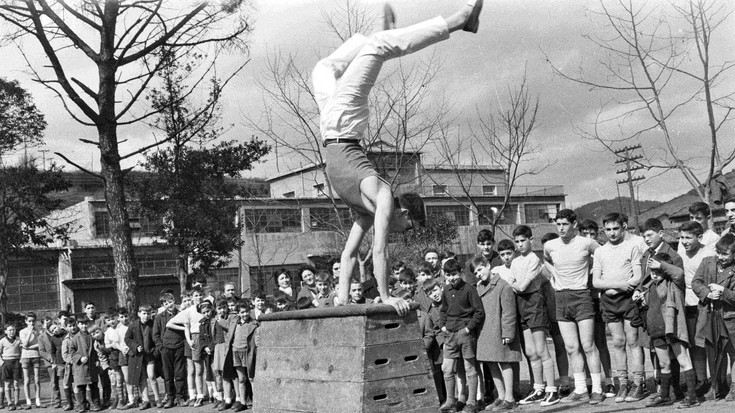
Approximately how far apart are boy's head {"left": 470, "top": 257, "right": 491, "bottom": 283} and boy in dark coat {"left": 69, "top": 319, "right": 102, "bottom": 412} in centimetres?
747

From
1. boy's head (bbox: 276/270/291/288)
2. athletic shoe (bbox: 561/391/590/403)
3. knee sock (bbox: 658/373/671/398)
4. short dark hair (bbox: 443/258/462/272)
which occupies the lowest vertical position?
athletic shoe (bbox: 561/391/590/403)

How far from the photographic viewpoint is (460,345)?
942 cm

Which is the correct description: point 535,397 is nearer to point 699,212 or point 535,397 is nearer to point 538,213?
point 699,212

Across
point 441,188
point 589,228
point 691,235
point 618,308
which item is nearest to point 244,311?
point 589,228

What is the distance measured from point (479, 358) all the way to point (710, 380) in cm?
242

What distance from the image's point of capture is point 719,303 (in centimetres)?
790

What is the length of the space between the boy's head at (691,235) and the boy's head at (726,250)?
1.61 ft

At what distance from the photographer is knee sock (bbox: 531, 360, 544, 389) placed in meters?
9.09

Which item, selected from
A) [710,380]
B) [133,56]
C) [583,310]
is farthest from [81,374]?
[710,380]

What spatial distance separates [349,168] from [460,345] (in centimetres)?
371

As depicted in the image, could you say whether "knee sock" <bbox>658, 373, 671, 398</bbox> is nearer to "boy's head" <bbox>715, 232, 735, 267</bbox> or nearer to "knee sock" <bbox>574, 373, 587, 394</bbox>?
"knee sock" <bbox>574, 373, 587, 394</bbox>

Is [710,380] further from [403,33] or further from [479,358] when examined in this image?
[403,33]

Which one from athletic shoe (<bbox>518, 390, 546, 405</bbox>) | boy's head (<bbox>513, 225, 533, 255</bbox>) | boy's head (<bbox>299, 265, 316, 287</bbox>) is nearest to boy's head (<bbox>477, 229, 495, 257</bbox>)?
boy's head (<bbox>513, 225, 533, 255</bbox>)

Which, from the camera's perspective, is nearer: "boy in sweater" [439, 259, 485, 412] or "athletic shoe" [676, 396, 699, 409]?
"athletic shoe" [676, 396, 699, 409]
